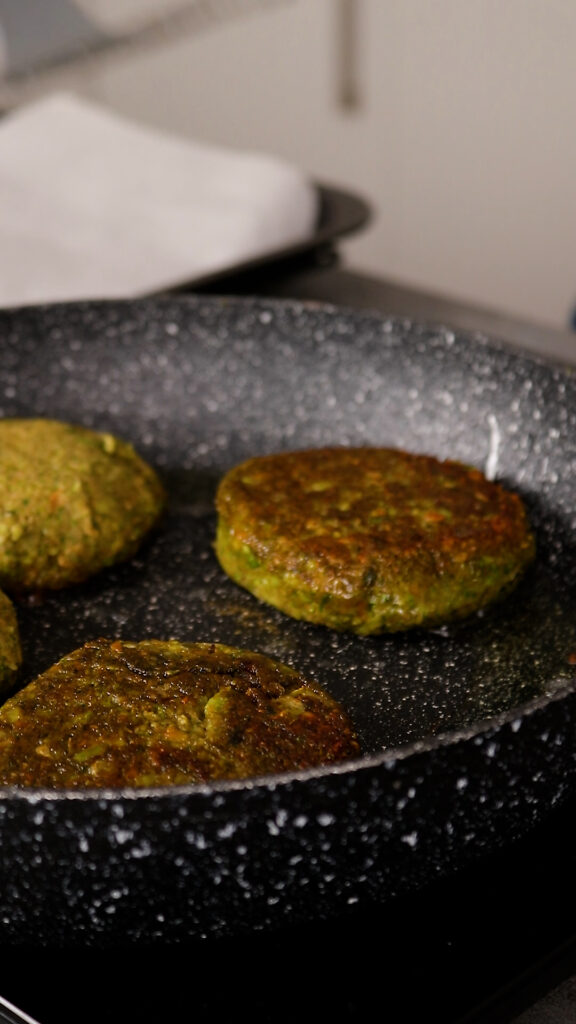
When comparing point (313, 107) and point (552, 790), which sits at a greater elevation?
point (552, 790)

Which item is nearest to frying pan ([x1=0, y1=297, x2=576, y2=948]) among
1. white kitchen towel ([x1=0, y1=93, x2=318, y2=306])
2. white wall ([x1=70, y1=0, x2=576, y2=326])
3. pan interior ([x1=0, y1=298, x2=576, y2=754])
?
pan interior ([x1=0, y1=298, x2=576, y2=754])

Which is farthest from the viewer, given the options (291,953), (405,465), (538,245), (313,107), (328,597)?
(313,107)

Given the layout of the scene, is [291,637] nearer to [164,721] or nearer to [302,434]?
[164,721]

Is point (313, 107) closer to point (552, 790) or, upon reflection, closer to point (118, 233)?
point (118, 233)

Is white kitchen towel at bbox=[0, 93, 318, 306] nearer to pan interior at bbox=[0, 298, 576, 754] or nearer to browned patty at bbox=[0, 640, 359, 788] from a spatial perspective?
pan interior at bbox=[0, 298, 576, 754]

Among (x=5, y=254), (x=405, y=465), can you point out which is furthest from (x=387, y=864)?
(x=5, y=254)

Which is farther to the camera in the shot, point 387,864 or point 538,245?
point 538,245

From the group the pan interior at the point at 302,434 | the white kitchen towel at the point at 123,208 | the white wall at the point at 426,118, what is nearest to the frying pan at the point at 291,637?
the pan interior at the point at 302,434

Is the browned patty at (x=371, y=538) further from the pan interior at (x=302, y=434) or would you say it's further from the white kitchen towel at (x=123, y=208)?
the white kitchen towel at (x=123, y=208)
